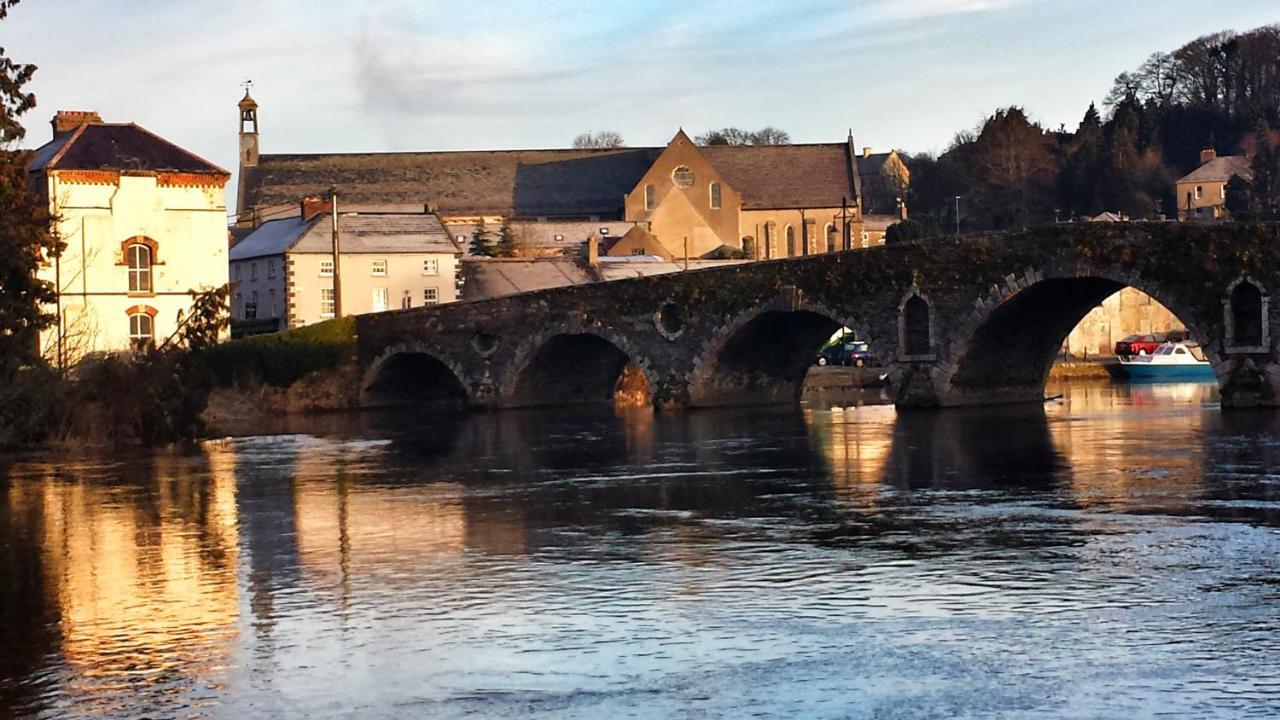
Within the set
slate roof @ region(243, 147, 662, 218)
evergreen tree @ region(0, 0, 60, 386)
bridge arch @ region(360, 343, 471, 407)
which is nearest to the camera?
evergreen tree @ region(0, 0, 60, 386)

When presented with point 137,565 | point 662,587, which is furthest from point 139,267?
point 662,587

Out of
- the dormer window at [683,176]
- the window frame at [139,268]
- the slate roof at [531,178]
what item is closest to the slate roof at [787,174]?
the slate roof at [531,178]

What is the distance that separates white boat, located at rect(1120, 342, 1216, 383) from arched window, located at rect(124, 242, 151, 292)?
3196 centimetres

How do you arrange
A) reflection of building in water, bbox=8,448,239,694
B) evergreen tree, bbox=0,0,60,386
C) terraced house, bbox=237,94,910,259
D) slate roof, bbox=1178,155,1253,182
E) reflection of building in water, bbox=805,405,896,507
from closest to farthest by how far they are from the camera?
reflection of building in water, bbox=8,448,239,694, reflection of building in water, bbox=805,405,896,507, evergreen tree, bbox=0,0,60,386, terraced house, bbox=237,94,910,259, slate roof, bbox=1178,155,1253,182

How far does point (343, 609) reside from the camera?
53.8 ft

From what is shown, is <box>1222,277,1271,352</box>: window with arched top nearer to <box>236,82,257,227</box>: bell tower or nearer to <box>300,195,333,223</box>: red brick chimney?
<box>300,195,333,223</box>: red brick chimney

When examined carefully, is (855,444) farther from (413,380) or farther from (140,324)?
(140,324)

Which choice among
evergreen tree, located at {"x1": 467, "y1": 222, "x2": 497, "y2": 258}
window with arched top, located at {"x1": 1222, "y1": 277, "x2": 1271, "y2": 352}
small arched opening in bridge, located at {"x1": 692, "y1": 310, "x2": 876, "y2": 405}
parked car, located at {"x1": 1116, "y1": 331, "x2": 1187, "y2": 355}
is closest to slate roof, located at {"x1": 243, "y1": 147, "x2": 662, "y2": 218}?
evergreen tree, located at {"x1": 467, "y1": 222, "x2": 497, "y2": 258}

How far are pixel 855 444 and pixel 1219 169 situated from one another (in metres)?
80.3

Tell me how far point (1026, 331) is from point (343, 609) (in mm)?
29473

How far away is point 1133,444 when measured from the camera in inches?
1282

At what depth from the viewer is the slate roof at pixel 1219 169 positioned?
353 ft

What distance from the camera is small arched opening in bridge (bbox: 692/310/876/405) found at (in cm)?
4694

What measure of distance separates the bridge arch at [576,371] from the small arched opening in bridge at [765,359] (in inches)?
68.4
